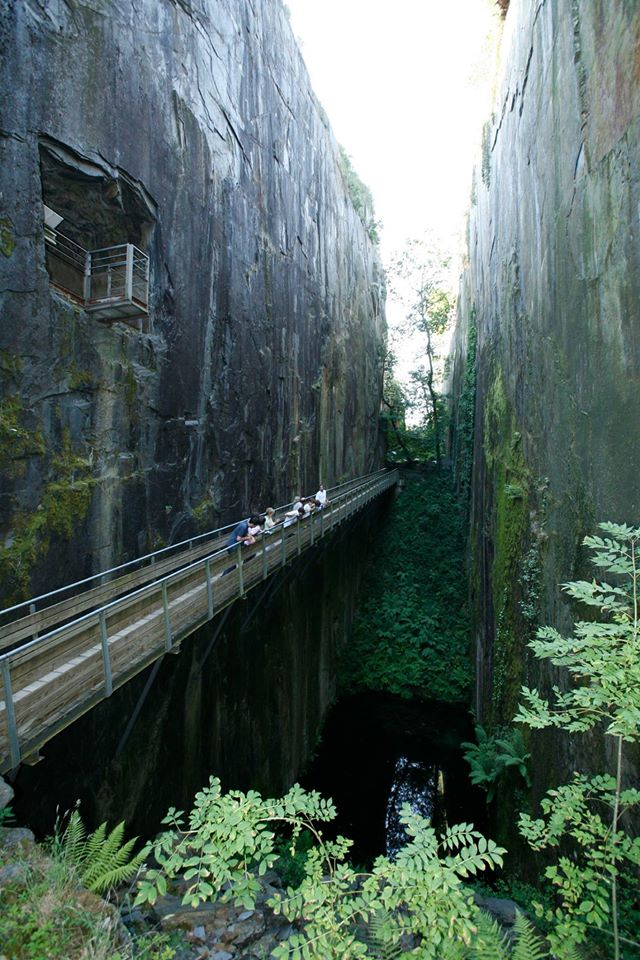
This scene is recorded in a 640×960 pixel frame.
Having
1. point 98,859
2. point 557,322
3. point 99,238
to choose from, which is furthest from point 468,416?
point 98,859

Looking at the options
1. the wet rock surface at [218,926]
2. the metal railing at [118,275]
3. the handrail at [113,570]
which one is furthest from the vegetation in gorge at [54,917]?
the metal railing at [118,275]

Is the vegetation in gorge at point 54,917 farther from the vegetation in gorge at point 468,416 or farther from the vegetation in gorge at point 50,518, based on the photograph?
the vegetation in gorge at point 468,416

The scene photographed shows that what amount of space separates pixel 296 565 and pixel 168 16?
483 inches

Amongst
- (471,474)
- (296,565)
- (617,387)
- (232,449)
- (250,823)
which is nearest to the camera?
(250,823)

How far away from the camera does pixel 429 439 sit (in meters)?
35.2

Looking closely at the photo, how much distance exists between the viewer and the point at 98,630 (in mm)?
6016

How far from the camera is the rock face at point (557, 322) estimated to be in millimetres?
5906

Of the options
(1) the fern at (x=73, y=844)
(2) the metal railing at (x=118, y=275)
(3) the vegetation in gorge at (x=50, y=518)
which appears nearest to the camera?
(1) the fern at (x=73, y=844)

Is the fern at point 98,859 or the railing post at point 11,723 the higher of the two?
the railing post at point 11,723

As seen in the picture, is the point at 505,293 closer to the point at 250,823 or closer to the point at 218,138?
the point at 218,138

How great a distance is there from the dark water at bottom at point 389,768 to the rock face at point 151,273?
889 centimetres

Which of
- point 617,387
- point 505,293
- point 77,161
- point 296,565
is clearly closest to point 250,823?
point 617,387

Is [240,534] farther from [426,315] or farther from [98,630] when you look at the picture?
[426,315]

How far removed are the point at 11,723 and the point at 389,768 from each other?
15009mm
